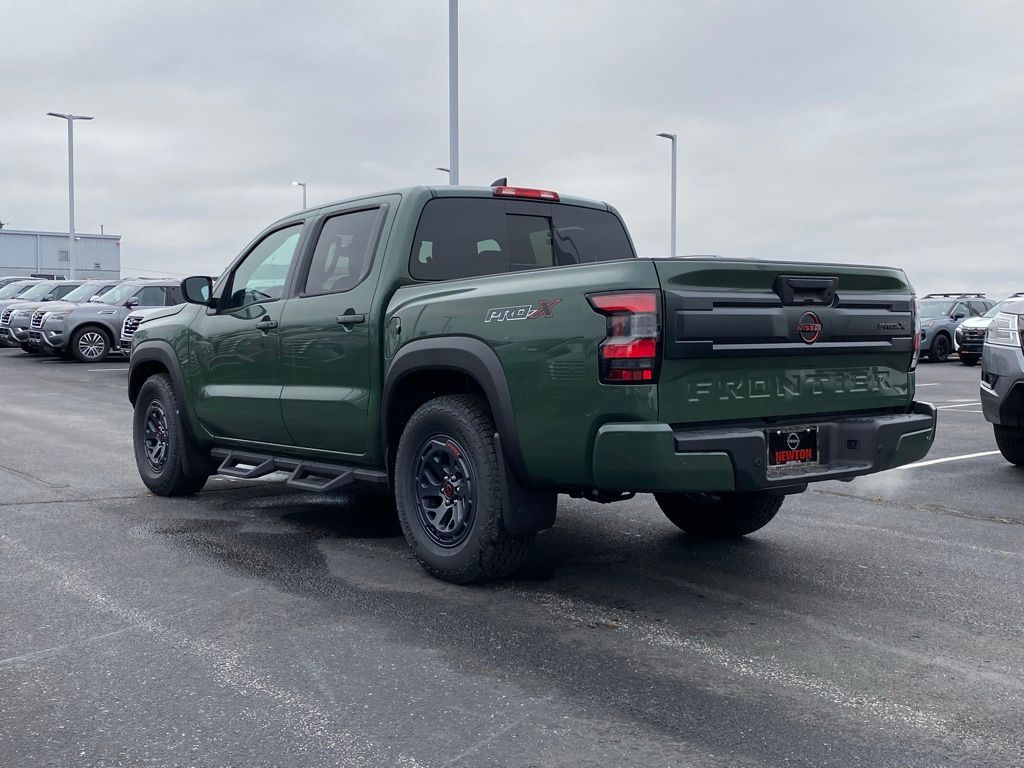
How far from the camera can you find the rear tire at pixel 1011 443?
905 cm

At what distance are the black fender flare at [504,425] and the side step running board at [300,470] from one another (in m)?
1.03

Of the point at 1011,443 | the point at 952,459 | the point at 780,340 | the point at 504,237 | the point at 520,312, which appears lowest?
the point at 952,459

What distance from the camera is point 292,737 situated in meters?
3.38

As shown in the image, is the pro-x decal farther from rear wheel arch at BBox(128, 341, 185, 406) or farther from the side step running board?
rear wheel arch at BBox(128, 341, 185, 406)

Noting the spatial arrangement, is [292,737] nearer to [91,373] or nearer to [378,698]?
[378,698]

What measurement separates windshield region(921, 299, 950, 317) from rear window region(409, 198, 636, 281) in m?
24.9

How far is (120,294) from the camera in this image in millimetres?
24781

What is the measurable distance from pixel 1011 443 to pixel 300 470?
20.2ft

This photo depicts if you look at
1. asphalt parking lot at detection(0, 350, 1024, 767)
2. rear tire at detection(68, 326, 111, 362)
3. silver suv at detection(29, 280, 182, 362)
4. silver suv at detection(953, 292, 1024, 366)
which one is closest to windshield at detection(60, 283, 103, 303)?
silver suv at detection(29, 280, 182, 362)

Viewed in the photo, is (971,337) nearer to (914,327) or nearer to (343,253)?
(914,327)

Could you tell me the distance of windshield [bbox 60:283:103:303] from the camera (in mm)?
26359

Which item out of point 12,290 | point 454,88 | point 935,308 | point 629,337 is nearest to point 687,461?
point 629,337

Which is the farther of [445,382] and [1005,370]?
[1005,370]

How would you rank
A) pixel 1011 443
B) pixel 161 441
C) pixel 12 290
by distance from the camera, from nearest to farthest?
pixel 161 441 < pixel 1011 443 < pixel 12 290
